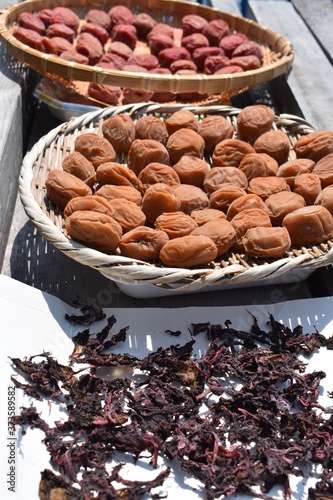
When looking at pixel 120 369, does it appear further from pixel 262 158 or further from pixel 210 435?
pixel 262 158

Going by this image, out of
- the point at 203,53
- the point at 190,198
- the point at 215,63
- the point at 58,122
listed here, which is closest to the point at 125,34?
the point at 203,53

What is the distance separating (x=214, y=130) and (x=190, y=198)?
397 mm

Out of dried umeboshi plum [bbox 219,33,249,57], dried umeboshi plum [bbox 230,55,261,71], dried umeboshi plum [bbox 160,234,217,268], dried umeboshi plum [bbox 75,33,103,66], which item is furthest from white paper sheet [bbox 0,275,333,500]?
dried umeboshi plum [bbox 219,33,249,57]

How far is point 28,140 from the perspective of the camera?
2363 mm

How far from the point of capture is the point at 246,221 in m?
1.60

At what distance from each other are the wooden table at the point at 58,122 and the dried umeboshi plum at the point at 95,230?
255 millimetres

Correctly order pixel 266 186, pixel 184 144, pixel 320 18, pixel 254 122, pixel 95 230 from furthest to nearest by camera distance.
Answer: pixel 320 18 → pixel 254 122 → pixel 184 144 → pixel 266 186 → pixel 95 230

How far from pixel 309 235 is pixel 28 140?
138 cm

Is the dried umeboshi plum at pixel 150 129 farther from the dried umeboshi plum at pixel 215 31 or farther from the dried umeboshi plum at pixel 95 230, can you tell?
the dried umeboshi plum at pixel 215 31

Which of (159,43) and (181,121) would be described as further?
(159,43)

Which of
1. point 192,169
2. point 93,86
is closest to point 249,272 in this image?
point 192,169

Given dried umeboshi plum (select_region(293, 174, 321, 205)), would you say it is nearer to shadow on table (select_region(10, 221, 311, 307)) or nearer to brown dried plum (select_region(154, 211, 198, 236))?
shadow on table (select_region(10, 221, 311, 307))

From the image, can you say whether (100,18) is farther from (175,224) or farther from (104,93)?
(175,224)

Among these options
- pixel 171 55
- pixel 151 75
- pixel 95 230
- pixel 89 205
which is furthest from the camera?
pixel 171 55
